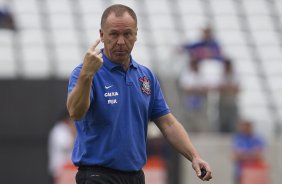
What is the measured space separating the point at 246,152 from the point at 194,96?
4.16ft

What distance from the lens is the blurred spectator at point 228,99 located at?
45.6ft

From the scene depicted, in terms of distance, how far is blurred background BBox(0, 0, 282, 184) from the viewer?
554 inches

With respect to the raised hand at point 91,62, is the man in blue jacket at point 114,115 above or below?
below

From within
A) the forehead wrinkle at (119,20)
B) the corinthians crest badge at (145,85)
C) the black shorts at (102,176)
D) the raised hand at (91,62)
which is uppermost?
the forehead wrinkle at (119,20)

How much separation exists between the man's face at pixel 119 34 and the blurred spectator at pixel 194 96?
8.19 metres

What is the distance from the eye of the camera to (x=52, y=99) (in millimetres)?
14391

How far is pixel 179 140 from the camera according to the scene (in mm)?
6047

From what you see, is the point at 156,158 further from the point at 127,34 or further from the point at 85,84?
the point at 85,84

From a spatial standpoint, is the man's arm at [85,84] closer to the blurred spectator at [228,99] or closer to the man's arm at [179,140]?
the man's arm at [179,140]

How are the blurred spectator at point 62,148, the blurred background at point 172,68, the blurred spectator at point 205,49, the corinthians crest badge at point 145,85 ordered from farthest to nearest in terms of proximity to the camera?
1. the blurred spectator at point 205,49
2. the blurred background at point 172,68
3. the blurred spectator at point 62,148
4. the corinthians crest badge at point 145,85

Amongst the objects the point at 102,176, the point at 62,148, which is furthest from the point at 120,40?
the point at 62,148

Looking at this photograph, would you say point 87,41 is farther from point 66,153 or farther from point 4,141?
point 66,153

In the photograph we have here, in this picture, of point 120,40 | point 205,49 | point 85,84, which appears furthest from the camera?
point 205,49

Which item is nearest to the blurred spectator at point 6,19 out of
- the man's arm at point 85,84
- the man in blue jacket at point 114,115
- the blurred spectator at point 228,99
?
the blurred spectator at point 228,99
